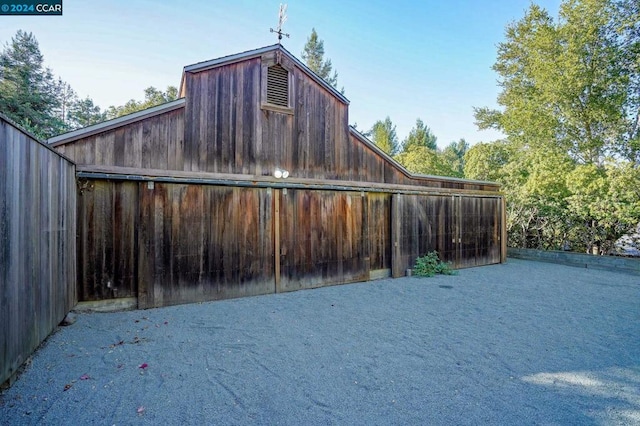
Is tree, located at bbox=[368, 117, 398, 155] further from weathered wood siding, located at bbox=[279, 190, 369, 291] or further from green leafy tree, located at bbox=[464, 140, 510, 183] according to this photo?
weathered wood siding, located at bbox=[279, 190, 369, 291]

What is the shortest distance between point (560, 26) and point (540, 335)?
12.6m

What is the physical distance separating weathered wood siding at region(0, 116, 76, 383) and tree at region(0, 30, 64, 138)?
16402mm

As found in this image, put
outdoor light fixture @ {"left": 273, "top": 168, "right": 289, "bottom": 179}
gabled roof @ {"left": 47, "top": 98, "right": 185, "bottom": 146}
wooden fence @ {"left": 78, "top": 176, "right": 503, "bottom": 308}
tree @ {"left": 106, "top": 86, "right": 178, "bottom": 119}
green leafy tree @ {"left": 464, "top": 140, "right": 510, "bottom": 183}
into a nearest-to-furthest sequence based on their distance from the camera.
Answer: gabled roof @ {"left": 47, "top": 98, "right": 185, "bottom": 146}
wooden fence @ {"left": 78, "top": 176, "right": 503, "bottom": 308}
outdoor light fixture @ {"left": 273, "top": 168, "right": 289, "bottom": 179}
green leafy tree @ {"left": 464, "top": 140, "right": 510, "bottom": 183}
tree @ {"left": 106, "top": 86, "right": 178, "bottom": 119}

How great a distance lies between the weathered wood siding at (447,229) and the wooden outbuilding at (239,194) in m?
0.07

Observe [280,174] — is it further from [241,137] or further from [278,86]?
[278,86]

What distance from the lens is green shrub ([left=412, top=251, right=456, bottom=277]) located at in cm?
797

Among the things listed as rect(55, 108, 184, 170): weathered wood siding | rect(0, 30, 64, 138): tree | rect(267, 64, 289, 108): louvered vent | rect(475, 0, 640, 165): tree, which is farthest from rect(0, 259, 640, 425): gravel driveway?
rect(0, 30, 64, 138): tree

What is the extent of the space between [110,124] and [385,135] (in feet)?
88.6

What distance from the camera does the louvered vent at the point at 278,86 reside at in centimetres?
628

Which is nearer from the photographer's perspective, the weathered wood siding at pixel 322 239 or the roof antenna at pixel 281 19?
the weathered wood siding at pixel 322 239

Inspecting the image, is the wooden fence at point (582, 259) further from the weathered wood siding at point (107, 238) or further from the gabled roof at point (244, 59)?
the weathered wood siding at point (107, 238)

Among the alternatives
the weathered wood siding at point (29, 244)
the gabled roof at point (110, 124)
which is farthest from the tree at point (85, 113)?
the weathered wood siding at point (29, 244)

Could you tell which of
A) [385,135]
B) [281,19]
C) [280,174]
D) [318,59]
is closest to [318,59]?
[318,59]

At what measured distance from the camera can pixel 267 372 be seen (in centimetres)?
293
